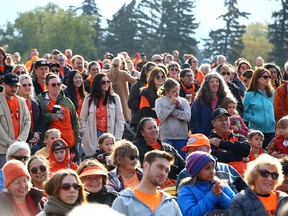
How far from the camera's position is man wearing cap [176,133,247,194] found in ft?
30.0

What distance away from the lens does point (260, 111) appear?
13391 mm

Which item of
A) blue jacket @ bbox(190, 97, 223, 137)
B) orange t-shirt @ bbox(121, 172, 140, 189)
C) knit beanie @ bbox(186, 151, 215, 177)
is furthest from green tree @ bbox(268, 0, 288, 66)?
knit beanie @ bbox(186, 151, 215, 177)

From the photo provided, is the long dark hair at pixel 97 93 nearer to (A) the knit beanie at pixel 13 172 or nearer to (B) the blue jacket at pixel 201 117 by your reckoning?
(B) the blue jacket at pixel 201 117

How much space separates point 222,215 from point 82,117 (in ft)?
17.9

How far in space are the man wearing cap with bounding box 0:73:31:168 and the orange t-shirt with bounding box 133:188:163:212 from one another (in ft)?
14.4

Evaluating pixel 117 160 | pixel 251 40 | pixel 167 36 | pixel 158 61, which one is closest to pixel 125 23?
pixel 167 36

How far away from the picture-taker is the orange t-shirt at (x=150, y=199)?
25.3ft

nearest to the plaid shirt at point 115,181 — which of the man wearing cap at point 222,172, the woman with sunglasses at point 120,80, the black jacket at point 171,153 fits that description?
the man wearing cap at point 222,172

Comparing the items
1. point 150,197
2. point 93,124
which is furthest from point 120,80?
point 150,197

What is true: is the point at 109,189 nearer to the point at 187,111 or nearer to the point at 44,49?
the point at 187,111

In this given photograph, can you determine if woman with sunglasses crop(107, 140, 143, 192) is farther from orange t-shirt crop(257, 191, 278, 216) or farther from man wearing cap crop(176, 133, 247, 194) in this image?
orange t-shirt crop(257, 191, 278, 216)

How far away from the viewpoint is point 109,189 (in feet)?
29.4

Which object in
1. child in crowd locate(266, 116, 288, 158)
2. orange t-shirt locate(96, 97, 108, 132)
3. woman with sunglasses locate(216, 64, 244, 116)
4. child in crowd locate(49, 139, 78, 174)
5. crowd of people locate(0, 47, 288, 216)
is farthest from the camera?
woman with sunglasses locate(216, 64, 244, 116)

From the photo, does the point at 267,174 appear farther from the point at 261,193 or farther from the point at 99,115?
the point at 99,115
